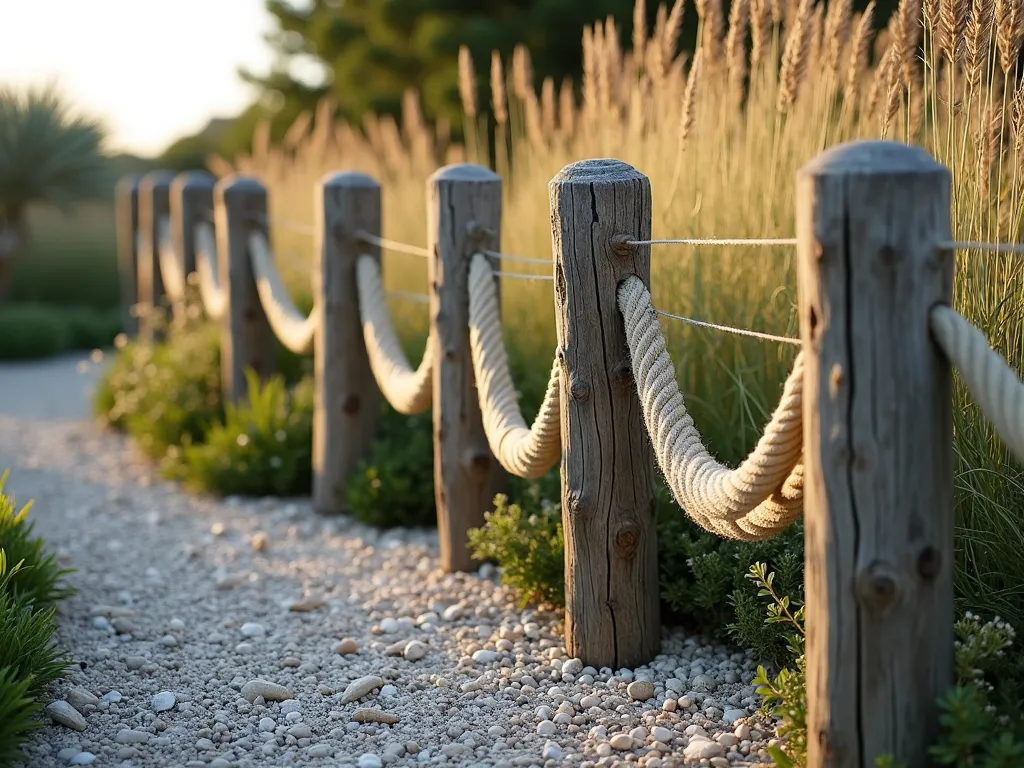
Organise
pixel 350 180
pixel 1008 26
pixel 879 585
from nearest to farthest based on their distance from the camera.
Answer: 1. pixel 879 585
2. pixel 1008 26
3. pixel 350 180

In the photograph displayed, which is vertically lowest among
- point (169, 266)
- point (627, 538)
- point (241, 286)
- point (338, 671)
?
point (338, 671)

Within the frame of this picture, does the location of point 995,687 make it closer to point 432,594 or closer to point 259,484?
point 432,594

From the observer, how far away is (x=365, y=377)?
4805 mm

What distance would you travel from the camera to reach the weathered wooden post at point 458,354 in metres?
3.76

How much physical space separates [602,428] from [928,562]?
1081mm

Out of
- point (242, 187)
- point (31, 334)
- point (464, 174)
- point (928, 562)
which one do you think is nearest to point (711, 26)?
point (464, 174)

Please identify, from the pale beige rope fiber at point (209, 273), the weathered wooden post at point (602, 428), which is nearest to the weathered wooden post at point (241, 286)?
the pale beige rope fiber at point (209, 273)

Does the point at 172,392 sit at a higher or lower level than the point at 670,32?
lower

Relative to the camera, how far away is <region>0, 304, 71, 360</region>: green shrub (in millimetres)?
10164

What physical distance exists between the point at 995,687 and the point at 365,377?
306cm

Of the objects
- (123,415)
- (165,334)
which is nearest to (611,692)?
A: (123,415)

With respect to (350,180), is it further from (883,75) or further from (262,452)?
(883,75)

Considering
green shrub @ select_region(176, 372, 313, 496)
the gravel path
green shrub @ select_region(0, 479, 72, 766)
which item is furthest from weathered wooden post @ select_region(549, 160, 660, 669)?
green shrub @ select_region(176, 372, 313, 496)

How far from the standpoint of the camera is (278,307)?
5379 millimetres
